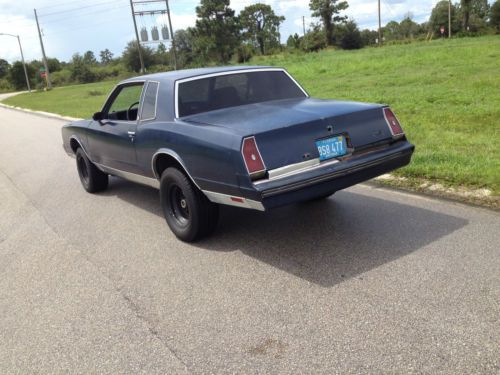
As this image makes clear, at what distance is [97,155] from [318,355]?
464cm

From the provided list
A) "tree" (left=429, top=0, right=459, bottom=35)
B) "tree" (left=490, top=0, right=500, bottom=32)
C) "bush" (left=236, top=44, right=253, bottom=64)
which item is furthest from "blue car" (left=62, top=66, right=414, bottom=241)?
"tree" (left=429, top=0, right=459, bottom=35)

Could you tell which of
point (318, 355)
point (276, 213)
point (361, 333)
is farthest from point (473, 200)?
point (318, 355)

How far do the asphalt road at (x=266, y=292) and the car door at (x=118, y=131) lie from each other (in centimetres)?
73

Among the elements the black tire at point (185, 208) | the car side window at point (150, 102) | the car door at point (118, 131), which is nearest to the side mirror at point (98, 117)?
the car door at point (118, 131)

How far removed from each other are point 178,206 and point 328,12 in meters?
78.4

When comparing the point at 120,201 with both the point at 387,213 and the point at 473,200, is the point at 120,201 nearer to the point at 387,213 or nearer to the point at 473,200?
the point at 387,213

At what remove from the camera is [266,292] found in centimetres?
363

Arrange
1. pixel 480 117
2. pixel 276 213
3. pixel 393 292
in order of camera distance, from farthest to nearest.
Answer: pixel 480 117
pixel 276 213
pixel 393 292

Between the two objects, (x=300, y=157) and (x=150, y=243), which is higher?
(x=300, y=157)

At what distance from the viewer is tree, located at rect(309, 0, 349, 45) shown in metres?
77.5

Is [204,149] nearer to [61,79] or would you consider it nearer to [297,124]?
[297,124]

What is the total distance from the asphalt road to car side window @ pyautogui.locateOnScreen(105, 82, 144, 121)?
4.33 ft

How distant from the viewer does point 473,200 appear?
5094mm

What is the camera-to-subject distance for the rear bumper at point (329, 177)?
3.80 metres
